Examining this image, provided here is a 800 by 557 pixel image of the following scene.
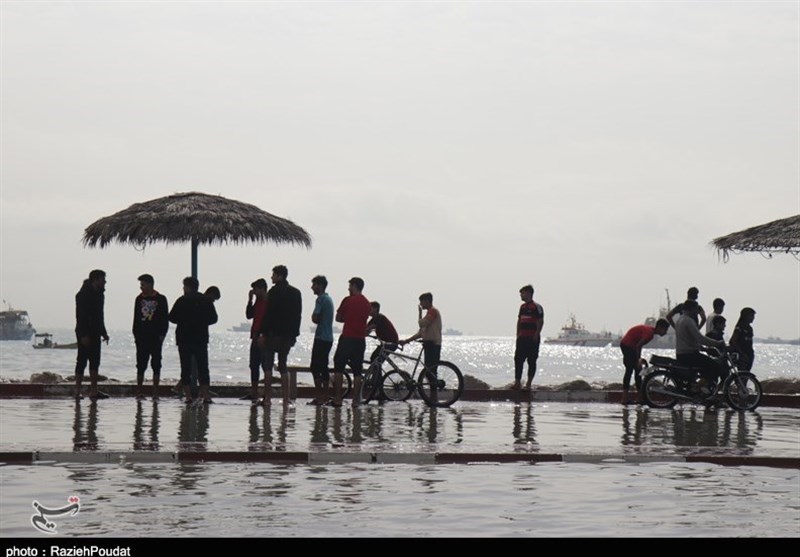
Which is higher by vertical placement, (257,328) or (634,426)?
(257,328)

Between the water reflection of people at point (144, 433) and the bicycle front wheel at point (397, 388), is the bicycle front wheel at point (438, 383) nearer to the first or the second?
the bicycle front wheel at point (397, 388)

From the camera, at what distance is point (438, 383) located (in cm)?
2116

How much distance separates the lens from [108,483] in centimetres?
1129

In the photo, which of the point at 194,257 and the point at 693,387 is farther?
the point at 194,257

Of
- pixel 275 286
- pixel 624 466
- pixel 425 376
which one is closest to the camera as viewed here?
pixel 624 466

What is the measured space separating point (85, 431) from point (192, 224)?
364 inches

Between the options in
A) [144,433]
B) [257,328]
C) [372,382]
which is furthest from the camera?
[372,382]

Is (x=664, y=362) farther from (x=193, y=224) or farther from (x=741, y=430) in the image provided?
(x=193, y=224)

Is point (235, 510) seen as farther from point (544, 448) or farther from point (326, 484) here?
point (544, 448)

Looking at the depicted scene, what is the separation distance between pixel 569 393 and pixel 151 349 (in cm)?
756

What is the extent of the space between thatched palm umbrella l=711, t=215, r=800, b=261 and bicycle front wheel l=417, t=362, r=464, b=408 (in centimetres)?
720

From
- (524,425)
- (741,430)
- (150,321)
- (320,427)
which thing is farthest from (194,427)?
(741,430)

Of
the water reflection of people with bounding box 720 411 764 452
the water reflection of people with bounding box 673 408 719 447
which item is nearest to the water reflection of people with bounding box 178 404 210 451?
the water reflection of people with bounding box 673 408 719 447
